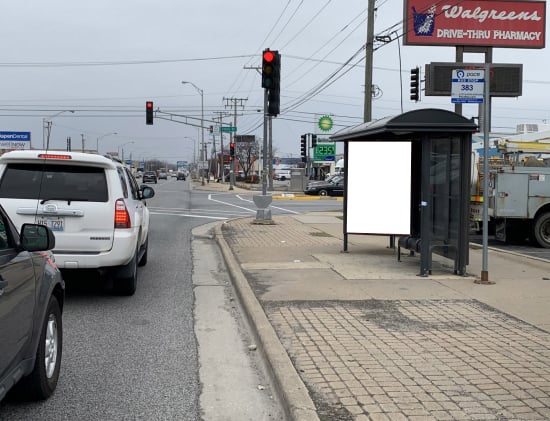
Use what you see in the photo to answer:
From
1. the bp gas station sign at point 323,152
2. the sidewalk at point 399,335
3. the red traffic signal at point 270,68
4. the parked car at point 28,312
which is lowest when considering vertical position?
the sidewalk at point 399,335

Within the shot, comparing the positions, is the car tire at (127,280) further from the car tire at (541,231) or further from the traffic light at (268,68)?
the car tire at (541,231)

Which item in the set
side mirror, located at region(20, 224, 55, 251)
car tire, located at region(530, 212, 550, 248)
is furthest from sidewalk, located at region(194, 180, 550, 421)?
car tire, located at region(530, 212, 550, 248)

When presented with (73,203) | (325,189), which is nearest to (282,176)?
(325,189)

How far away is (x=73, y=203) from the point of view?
7.33 metres

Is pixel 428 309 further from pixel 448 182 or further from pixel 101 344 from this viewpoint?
pixel 101 344

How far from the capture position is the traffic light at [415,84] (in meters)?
22.6

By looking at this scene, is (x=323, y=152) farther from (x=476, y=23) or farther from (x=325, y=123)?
(x=476, y=23)

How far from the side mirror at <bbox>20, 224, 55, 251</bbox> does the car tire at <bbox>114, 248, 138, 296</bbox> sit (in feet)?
12.0

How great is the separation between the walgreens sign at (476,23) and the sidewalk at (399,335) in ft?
66.0

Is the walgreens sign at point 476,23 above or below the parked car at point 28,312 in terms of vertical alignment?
above

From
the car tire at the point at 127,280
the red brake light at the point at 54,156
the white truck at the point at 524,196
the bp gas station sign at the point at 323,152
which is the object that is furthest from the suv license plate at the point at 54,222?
the bp gas station sign at the point at 323,152

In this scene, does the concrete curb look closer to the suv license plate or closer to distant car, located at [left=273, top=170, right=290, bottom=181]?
the suv license plate

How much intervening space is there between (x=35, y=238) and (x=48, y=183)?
3.64 meters

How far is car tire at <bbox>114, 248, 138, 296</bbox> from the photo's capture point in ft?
25.3
